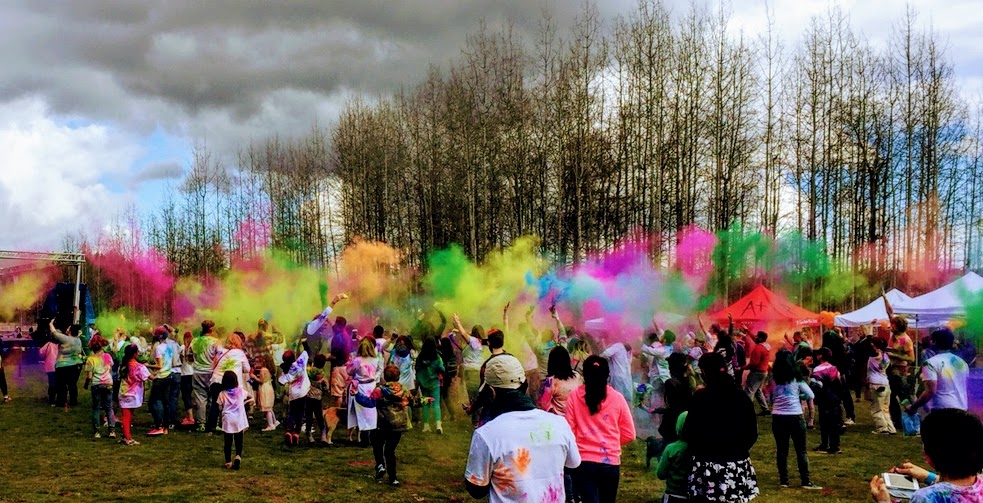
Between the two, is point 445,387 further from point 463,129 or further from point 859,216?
point 859,216

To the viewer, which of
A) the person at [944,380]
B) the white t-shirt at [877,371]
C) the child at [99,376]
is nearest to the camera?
the person at [944,380]

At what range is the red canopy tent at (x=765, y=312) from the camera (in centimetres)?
2266

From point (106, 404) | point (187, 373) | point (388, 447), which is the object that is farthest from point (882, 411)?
point (106, 404)

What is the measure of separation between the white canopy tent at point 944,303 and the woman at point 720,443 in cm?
1866

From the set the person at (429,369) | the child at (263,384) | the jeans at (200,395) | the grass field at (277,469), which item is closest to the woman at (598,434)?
the grass field at (277,469)

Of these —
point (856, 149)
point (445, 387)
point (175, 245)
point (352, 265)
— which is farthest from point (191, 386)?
point (175, 245)

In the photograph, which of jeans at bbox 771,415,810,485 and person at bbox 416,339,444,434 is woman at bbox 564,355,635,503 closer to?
jeans at bbox 771,415,810,485

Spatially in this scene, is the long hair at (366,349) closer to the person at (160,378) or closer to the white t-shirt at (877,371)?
the person at (160,378)

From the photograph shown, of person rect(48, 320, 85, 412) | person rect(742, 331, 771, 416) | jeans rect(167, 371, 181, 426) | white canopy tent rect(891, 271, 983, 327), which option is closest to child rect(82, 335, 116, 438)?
jeans rect(167, 371, 181, 426)

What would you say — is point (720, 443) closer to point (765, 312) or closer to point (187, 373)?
point (187, 373)

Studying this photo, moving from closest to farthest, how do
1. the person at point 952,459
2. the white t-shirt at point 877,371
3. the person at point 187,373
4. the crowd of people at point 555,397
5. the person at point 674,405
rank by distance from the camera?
the person at point 952,459 → the crowd of people at point 555,397 → the person at point 674,405 → the white t-shirt at point 877,371 → the person at point 187,373

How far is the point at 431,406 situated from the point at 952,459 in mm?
12635

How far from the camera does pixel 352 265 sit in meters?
45.2

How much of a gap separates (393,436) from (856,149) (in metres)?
27.4
